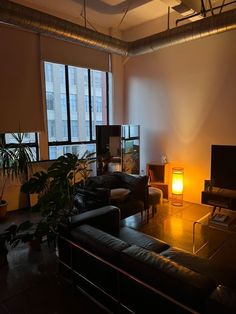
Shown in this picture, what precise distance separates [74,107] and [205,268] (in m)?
4.42

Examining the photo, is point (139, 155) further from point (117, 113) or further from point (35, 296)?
point (35, 296)

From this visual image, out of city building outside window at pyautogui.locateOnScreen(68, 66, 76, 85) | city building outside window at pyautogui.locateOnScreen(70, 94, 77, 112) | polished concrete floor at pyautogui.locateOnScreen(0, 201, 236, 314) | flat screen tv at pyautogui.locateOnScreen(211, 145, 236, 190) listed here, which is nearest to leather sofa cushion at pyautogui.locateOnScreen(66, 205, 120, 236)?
polished concrete floor at pyautogui.locateOnScreen(0, 201, 236, 314)

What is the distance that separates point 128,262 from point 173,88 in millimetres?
4229

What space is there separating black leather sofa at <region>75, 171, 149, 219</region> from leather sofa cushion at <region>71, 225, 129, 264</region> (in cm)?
119

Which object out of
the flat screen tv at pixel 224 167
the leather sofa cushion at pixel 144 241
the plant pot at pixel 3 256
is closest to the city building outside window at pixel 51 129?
the plant pot at pixel 3 256

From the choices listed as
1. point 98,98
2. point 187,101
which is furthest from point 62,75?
point 187,101

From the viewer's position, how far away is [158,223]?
4.07 meters

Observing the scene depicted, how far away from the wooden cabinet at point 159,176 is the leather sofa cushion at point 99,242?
311 cm

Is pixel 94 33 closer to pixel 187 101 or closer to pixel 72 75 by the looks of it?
pixel 72 75

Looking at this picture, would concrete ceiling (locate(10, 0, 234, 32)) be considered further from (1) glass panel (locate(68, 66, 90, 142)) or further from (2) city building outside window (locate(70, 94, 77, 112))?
(2) city building outside window (locate(70, 94, 77, 112))

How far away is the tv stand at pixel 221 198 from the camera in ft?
12.6

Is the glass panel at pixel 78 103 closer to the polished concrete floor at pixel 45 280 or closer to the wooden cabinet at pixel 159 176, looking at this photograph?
the wooden cabinet at pixel 159 176

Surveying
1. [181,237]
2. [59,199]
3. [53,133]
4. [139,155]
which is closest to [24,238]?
[59,199]

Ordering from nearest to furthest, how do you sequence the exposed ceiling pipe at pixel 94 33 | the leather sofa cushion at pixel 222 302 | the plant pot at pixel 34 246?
the leather sofa cushion at pixel 222 302 → the plant pot at pixel 34 246 → the exposed ceiling pipe at pixel 94 33
